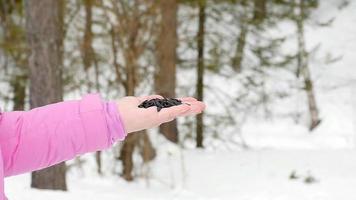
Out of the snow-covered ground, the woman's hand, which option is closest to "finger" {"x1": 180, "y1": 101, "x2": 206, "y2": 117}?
the woman's hand

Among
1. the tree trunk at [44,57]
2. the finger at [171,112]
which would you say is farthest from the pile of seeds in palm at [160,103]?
the tree trunk at [44,57]

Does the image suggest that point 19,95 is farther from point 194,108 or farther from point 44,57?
point 194,108

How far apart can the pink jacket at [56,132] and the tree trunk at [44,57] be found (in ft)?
14.4

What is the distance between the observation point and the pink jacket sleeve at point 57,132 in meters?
1.80

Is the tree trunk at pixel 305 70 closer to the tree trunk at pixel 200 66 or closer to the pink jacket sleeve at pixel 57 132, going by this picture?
the tree trunk at pixel 200 66

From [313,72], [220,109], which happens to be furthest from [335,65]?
[220,109]

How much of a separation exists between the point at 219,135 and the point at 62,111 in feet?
36.4

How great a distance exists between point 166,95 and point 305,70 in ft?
25.9

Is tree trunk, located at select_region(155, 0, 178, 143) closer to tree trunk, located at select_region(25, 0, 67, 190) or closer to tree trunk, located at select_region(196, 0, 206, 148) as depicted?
tree trunk, located at select_region(196, 0, 206, 148)

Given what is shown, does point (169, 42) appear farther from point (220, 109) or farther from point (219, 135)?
A: point (220, 109)

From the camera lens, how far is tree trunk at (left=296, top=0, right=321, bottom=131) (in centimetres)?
1457

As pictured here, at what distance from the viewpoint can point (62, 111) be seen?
187cm

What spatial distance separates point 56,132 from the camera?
183 centimetres

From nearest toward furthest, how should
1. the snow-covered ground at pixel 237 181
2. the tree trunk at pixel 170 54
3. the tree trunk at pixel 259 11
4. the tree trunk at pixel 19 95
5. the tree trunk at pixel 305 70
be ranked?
the snow-covered ground at pixel 237 181, the tree trunk at pixel 170 54, the tree trunk at pixel 19 95, the tree trunk at pixel 259 11, the tree trunk at pixel 305 70
